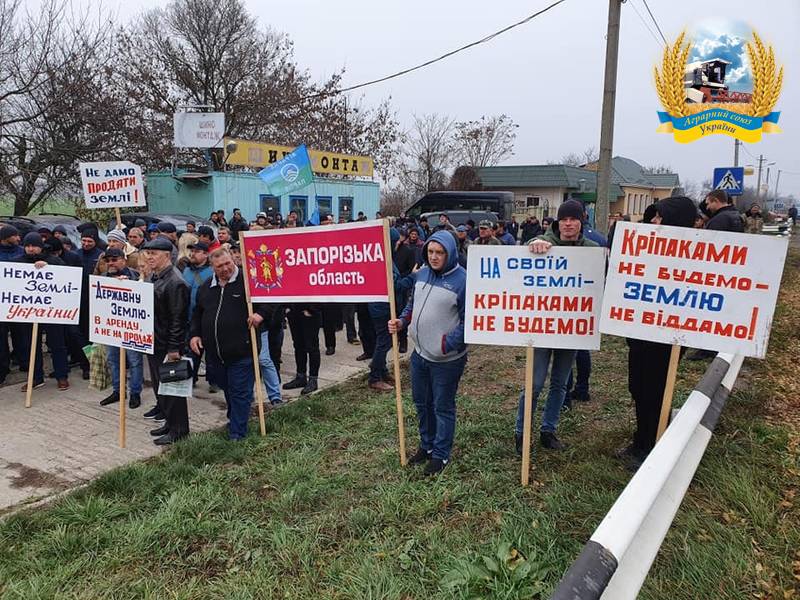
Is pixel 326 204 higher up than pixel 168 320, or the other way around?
pixel 326 204

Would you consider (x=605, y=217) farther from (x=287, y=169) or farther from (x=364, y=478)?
(x=364, y=478)

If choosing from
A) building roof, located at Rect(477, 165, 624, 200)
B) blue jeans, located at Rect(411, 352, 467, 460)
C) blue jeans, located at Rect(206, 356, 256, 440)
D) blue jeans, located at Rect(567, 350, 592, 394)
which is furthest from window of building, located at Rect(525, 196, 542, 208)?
blue jeans, located at Rect(411, 352, 467, 460)

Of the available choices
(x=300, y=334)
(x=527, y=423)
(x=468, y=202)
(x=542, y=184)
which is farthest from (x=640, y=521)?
(x=542, y=184)

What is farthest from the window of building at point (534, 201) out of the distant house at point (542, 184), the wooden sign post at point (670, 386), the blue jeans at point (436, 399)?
the wooden sign post at point (670, 386)

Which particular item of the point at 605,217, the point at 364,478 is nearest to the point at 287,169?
the point at 605,217

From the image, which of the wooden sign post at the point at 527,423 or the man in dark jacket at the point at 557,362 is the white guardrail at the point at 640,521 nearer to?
the wooden sign post at the point at 527,423

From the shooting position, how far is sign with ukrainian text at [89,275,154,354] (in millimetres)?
4902

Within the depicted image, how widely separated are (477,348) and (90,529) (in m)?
5.96

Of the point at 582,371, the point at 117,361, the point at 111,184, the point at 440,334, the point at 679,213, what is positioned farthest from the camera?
the point at 111,184

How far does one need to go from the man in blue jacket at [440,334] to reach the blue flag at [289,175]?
688 cm

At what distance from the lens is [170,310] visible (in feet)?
16.2

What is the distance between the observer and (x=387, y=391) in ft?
21.0

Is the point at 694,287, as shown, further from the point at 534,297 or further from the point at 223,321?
the point at 223,321

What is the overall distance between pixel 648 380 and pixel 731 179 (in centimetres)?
1275
